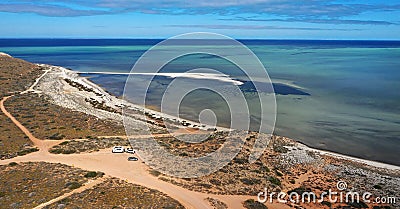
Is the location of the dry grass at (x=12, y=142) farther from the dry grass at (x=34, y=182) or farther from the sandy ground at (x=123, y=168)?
the dry grass at (x=34, y=182)

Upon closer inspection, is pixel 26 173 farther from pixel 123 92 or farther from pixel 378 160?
pixel 123 92

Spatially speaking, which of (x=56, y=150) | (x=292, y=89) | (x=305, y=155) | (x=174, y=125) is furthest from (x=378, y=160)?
(x=292, y=89)

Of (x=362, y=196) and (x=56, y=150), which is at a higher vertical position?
(x=56, y=150)

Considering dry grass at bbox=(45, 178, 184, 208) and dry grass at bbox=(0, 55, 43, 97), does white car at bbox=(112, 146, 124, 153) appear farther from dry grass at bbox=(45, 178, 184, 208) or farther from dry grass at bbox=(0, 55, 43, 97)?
dry grass at bbox=(0, 55, 43, 97)

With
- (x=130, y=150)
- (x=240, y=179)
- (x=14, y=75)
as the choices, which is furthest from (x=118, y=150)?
(x=14, y=75)

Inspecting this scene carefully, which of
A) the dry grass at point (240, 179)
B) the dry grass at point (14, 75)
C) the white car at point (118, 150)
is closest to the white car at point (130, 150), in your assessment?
the white car at point (118, 150)

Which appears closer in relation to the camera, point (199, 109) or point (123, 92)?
point (199, 109)
